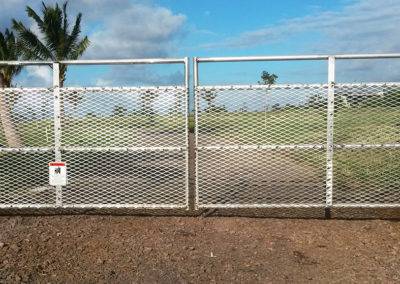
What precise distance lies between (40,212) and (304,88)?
4203 millimetres

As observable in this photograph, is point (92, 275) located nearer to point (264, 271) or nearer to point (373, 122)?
point (264, 271)

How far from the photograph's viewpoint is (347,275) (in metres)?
3.71

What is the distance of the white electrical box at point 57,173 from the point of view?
5395 millimetres

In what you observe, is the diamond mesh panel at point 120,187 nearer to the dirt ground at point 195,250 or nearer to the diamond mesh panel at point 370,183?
the dirt ground at point 195,250

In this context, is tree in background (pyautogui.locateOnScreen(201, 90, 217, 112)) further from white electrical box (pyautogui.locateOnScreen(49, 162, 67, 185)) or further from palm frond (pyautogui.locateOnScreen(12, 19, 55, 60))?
palm frond (pyautogui.locateOnScreen(12, 19, 55, 60))

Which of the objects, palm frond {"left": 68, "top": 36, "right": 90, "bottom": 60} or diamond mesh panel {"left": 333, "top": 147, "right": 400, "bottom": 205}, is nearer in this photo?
diamond mesh panel {"left": 333, "top": 147, "right": 400, "bottom": 205}

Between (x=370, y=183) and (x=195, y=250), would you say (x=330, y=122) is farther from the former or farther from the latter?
(x=370, y=183)

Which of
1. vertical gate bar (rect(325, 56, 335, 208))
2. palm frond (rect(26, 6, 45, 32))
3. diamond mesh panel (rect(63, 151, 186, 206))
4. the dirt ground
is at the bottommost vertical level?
the dirt ground

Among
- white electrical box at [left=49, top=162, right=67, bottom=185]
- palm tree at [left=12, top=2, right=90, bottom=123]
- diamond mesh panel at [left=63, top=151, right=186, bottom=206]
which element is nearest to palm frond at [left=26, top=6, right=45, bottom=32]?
palm tree at [left=12, top=2, right=90, bottom=123]

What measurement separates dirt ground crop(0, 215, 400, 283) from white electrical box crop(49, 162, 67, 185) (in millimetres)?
514

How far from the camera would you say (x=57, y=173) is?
542 centimetres

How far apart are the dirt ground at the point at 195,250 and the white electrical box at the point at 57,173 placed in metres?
0.51

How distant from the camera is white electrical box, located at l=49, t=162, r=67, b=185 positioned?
5.39m

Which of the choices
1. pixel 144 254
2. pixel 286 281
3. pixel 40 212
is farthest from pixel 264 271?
pixel 40 212
